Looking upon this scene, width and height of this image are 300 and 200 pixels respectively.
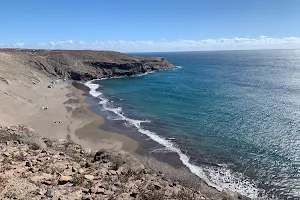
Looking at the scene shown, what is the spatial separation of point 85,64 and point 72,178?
319 ft

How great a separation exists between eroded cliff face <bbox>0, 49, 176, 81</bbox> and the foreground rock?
78.8 metres

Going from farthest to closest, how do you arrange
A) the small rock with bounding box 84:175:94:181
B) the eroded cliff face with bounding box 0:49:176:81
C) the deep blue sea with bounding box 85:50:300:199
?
the eroded cliff face with bounding box 0:49:176:81 → the deep blue sea with bounding box 85:50:300:199 → the small rock with bounding box 84:175:94:181

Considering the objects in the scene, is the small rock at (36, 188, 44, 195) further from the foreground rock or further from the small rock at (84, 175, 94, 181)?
the small rock at (84, 175, 94, 181)

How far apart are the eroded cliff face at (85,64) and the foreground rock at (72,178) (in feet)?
259

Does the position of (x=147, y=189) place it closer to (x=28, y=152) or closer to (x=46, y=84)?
(x=28, y=152)

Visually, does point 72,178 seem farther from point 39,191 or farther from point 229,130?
point 229,130

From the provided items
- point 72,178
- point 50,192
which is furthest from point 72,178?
point 50,192

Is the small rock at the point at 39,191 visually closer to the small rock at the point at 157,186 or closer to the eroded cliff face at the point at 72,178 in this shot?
the eroded cliff face at the point at 72,178

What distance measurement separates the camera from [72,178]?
559 inches

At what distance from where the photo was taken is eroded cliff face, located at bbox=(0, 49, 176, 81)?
9331cm

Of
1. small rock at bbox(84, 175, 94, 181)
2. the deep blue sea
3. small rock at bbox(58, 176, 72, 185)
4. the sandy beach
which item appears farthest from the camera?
the sandy beach

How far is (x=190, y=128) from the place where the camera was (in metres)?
39.6

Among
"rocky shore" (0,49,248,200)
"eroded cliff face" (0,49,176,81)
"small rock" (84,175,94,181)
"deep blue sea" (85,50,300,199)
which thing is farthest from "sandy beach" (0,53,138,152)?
"small rock" (84,175,94,181)

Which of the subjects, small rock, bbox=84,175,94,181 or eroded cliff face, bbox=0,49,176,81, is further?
eroded cliff face, bbox=0,49,176,81
